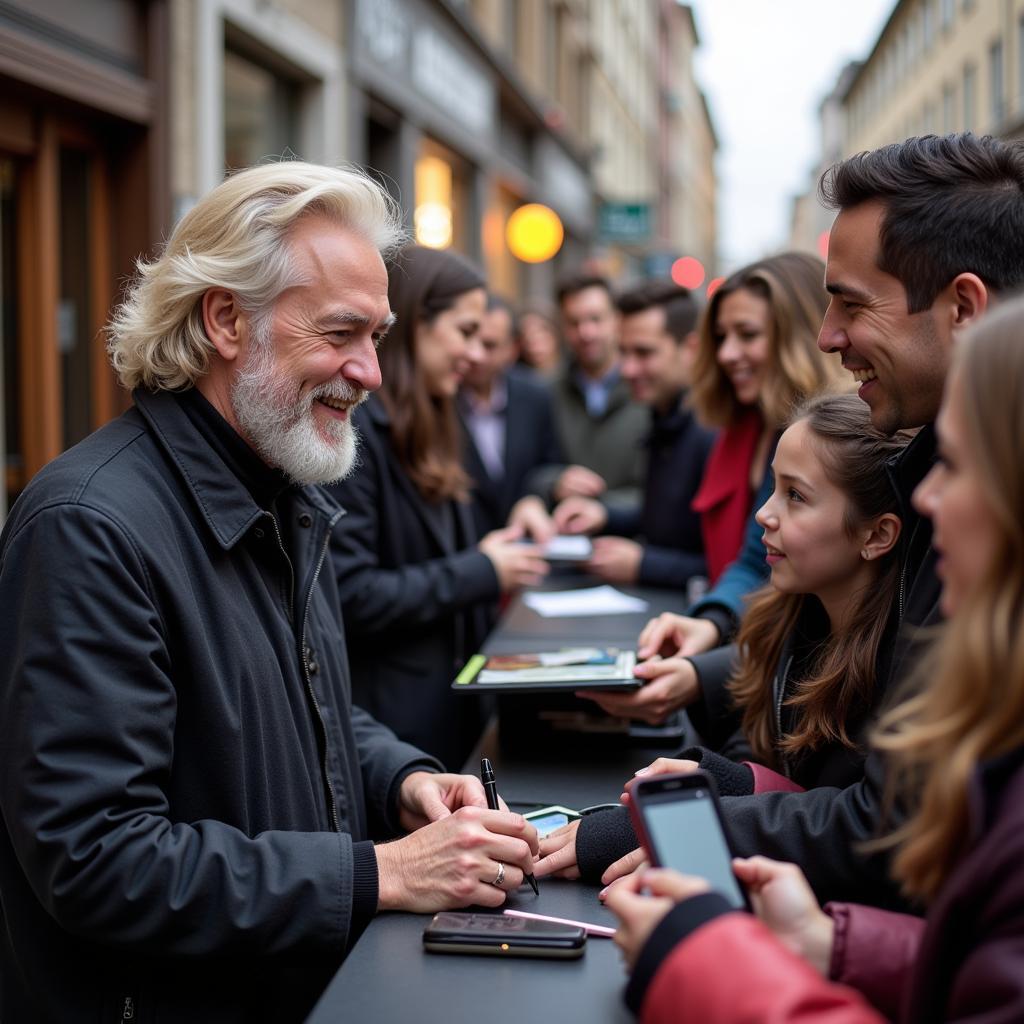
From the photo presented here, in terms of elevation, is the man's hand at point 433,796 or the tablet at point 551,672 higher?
the tablet at point 551,672

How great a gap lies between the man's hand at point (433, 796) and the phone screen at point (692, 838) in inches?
28.9

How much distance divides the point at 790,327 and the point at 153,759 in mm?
2425

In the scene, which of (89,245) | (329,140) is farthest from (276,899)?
(329,140)

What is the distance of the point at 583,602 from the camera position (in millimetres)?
4371

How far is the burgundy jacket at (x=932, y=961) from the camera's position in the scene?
113 cm

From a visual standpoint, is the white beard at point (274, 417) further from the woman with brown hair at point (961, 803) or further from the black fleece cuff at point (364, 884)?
the woman with brown hair at point (961, 803)

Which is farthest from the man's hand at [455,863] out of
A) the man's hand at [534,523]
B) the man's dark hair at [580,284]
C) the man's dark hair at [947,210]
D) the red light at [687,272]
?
the red light at [687,272]

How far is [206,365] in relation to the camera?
217 centimetres

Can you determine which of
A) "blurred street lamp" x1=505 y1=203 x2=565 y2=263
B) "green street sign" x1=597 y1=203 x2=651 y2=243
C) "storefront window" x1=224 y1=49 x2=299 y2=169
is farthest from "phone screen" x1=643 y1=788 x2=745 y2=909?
"green street sign" x1=597 y1=203 x2=651 y2=243

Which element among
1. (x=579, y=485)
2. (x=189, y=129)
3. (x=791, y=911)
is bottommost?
(x=791, y=911)

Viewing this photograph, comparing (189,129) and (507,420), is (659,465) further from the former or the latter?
(189,129)

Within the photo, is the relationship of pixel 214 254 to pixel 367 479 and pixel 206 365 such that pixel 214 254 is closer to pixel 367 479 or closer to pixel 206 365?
pixel 206 365

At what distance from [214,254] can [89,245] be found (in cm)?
382

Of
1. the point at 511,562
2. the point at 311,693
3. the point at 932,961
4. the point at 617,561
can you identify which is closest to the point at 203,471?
the point at 311,693
